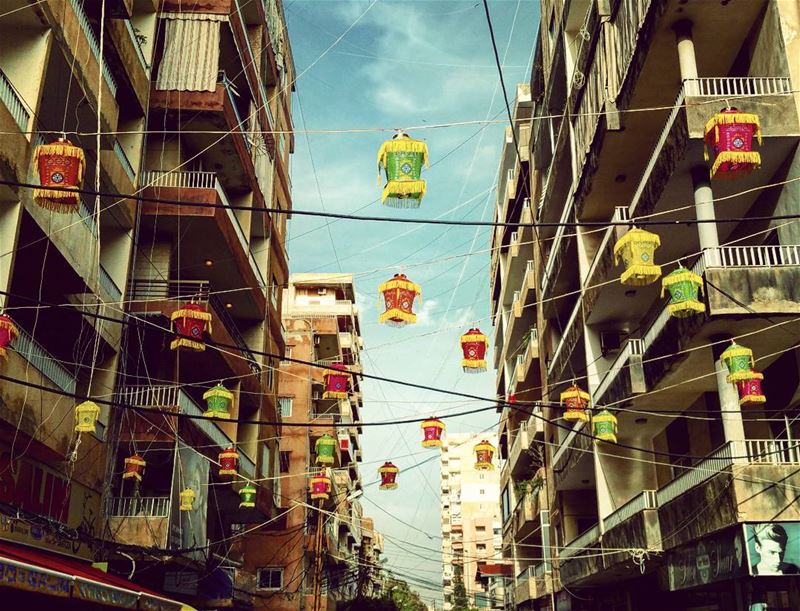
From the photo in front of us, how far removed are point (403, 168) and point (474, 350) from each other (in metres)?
6.91

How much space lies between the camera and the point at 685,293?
44.2 ft

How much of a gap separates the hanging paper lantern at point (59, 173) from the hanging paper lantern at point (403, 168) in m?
4.39

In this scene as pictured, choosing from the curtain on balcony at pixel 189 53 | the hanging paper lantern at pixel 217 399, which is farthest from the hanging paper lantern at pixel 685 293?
the curtain on balcony at pixel 189 53

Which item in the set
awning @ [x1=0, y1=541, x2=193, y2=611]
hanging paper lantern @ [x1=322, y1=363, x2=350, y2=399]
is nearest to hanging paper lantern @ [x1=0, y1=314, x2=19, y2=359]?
awning @ [x1=0, y1=541, x2=193, y2=611]

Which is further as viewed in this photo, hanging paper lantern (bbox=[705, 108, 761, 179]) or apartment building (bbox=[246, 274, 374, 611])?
apartment building (bbox=[246, 274, 374, 611])

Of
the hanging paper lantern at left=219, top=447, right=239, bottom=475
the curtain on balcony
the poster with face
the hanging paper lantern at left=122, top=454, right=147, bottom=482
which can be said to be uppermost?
the curtain on balcony

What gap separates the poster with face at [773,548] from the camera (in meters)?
12.0

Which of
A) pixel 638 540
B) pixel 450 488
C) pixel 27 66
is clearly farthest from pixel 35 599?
pixel 450 488

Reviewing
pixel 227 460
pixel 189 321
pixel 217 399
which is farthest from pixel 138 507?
pixel 189 321

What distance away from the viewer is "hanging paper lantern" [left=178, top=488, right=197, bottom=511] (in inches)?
754

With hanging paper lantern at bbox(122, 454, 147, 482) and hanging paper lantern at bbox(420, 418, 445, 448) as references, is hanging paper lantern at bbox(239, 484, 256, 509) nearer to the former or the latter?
hanging paper lantern at bbox(122, 454, 147, 482)

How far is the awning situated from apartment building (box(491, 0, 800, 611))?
6.43m

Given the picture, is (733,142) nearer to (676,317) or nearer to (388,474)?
(676,317)

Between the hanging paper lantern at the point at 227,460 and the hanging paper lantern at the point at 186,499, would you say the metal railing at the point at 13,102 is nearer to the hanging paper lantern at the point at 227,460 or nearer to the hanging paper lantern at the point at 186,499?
the hanging paper lantern at the point at 186,499
